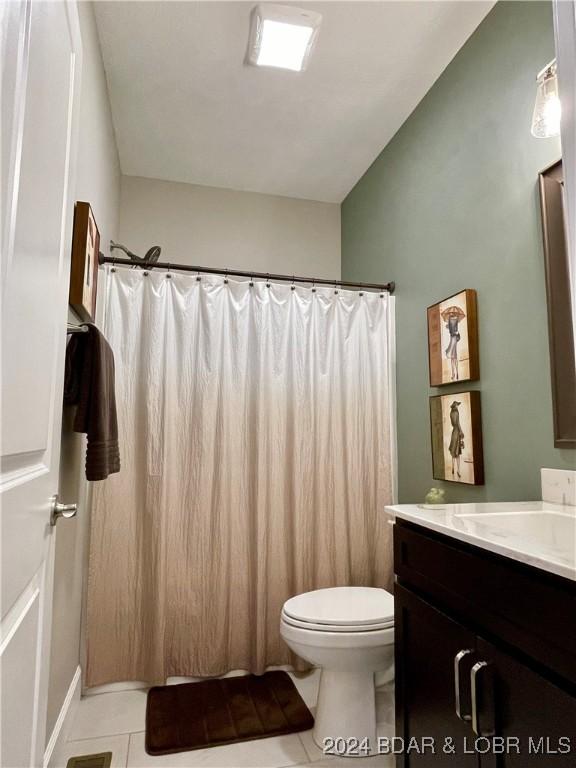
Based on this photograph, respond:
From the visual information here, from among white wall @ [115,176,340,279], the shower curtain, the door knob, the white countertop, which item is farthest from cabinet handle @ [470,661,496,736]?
white wall @ [115,176,340,279]

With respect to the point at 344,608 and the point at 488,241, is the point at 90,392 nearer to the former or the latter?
the point at 344,608

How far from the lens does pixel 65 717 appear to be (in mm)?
1612

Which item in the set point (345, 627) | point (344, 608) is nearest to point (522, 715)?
point (345, 627)

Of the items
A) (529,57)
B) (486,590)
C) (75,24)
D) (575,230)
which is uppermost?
(529,57)

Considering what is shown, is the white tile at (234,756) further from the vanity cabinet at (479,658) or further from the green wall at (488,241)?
the green wall at (488,241)

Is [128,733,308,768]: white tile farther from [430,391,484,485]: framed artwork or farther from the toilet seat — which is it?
[430,391,484,485]: framed artwork

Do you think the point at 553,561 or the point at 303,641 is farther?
the point at 303,641

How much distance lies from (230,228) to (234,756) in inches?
106

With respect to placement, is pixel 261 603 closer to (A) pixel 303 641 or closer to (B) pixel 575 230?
(A) pixel 303 641

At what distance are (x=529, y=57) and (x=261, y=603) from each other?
234cm

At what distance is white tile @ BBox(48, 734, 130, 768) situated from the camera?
1518 mm

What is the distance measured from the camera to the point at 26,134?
71 cm

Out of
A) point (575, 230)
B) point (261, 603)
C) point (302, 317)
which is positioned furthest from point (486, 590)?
point (302, 317)

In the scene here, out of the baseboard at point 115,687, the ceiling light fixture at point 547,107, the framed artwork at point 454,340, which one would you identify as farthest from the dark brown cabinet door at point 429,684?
the ceiling light fixture at point 547,107
